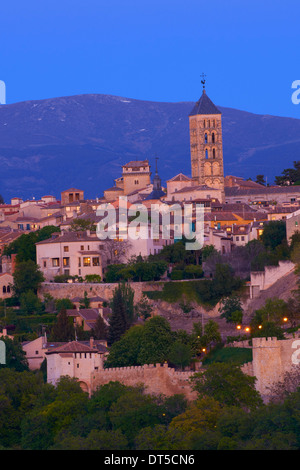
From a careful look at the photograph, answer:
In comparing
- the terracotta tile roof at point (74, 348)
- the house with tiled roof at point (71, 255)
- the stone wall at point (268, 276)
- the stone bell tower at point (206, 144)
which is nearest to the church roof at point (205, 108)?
the stone bell tower at point (206, 144)

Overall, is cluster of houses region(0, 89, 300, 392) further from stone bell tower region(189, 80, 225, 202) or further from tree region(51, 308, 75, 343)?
tree region(51, 308, 75, 343)

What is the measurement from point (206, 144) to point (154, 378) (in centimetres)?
4336

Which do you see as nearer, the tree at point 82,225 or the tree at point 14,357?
the tree at point 14,357

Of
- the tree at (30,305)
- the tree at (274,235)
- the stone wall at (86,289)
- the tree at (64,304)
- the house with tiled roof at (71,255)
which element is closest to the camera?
the tree at (64,304)

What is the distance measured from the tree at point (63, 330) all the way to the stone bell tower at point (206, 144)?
31576 millimetres

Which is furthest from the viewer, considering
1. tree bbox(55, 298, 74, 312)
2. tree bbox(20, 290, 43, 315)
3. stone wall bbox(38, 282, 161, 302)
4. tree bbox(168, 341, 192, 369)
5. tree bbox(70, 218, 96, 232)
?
tree bbox(70, 218, 96, 232)

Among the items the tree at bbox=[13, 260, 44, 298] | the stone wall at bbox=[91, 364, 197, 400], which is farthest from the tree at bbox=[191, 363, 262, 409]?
the tree at bbox=[13, 260, 44, 298]

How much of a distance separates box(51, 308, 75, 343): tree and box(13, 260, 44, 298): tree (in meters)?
7.50

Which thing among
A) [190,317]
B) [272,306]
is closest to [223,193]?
[190,317]

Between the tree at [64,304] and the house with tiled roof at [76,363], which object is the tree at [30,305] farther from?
the house with tiled roof at [76,363]

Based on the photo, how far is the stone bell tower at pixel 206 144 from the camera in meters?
86.5

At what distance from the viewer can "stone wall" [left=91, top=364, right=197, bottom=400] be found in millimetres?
45812

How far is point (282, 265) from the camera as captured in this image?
187 feet
